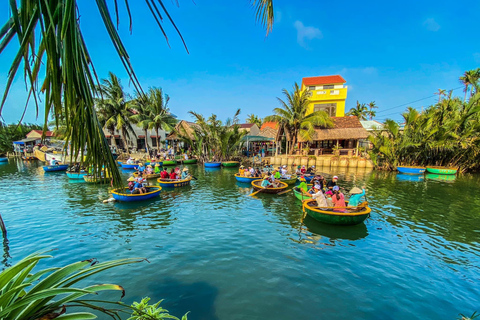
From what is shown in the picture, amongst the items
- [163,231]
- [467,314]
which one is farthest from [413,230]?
A: [163,231]

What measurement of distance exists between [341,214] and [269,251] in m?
3.68

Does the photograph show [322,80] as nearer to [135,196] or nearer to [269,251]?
[135,196]

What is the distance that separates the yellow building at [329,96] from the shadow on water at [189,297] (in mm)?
35457

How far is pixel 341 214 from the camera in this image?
962 centimetres

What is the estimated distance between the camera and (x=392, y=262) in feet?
24.6

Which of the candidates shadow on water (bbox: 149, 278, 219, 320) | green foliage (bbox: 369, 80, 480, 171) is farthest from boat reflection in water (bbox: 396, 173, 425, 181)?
shadow on water (bbox: 149, 278, 219, 320)

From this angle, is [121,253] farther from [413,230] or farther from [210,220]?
[413,230]

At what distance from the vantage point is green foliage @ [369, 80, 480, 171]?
2303cm

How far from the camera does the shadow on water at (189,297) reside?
217 inches

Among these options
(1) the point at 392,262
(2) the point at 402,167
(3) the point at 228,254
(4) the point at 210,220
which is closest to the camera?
(1) the point at 392,262

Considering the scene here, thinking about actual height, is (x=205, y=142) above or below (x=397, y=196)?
above

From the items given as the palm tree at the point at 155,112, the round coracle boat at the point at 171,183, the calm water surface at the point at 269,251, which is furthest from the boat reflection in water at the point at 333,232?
the palm tree at the point at 155,112

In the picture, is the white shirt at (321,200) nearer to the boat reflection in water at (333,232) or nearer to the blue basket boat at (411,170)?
the boat reflection in water at (333,232)

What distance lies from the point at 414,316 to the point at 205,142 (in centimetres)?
2864
